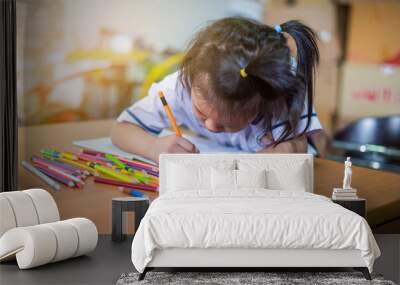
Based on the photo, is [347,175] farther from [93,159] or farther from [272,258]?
[93,159]

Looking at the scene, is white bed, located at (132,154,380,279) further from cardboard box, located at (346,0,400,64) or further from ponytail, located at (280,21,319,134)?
cardboard box, located at (346,0,400,64)

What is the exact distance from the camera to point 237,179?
541cm

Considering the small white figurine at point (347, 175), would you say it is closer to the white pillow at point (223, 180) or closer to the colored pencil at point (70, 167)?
the white pillow at point (223, 180)

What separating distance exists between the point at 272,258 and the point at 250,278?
18 centimetres

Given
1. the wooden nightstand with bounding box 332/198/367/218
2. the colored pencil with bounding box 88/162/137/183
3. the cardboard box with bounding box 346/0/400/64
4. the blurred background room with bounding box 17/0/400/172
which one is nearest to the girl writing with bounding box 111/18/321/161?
the blurred background room with bounding box 17/0/400/172

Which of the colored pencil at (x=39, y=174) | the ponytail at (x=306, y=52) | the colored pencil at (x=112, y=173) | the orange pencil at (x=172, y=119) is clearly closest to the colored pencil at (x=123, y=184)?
the colored pencil at (x=112, y=173)

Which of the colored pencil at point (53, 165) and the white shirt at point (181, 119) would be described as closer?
the white shirt at point (181, 119)

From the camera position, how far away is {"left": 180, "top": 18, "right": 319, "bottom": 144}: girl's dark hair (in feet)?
18.9

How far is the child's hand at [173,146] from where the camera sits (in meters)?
6.00

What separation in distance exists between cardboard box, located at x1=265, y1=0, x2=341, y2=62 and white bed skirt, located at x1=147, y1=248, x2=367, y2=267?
2.23 meters

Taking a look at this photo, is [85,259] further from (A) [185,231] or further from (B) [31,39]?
(B) [31,39]

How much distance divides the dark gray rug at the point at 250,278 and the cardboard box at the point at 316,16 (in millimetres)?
2247

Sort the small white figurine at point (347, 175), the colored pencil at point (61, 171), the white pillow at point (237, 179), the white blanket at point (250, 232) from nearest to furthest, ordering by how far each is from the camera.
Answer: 1. the white blanket at point (250, 232)
2. the white pillow at point (237, 179)
3. the small white figurine at point (347, 175)
4. the colored pencil at point (61, 171)

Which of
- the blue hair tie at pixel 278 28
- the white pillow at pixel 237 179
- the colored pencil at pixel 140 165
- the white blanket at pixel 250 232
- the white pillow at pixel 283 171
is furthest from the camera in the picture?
the colored pencil at pixel 140 165
